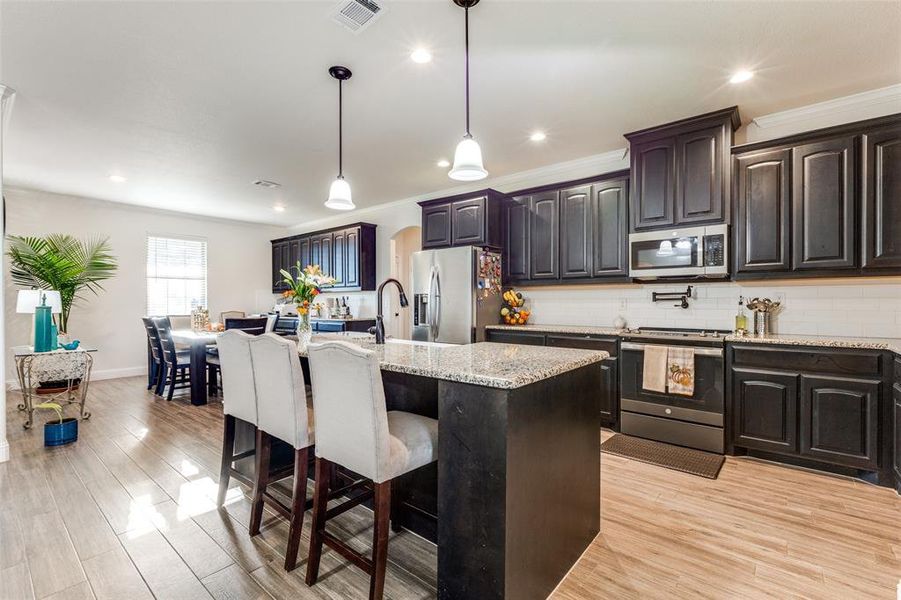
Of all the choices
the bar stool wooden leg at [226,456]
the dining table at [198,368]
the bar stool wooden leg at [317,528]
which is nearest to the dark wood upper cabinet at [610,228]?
the bar stool wooden leg at [317,528]

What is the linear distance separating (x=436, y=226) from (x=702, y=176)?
2866mm

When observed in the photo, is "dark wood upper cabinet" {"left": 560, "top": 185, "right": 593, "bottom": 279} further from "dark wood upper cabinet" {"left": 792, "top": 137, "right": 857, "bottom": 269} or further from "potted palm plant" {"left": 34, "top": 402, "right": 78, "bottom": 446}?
"potted palm plant" {"left": 34, "top": 402, "right": 78, "bottom": 446}

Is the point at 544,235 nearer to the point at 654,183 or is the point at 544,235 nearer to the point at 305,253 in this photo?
the point at 654,183

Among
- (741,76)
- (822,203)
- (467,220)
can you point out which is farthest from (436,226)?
(822,203)

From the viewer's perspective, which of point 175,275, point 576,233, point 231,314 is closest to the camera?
point 576,233

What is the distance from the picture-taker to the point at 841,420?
271 centimetres

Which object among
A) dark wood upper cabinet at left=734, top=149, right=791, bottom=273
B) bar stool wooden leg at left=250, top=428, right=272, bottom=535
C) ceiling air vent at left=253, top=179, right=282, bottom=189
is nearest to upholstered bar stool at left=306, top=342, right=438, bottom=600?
bar stool wooden leg at left=250, top=428, right=272, bottom=535

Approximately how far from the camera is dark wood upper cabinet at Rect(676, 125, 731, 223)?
324cm

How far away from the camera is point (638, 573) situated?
1829 millimetres

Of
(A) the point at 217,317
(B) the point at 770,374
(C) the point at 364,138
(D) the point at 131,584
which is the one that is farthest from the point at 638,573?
(A) the point at 217,317

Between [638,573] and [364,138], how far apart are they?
12.3 feet

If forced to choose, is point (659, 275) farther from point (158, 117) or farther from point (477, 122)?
point (158, 117)

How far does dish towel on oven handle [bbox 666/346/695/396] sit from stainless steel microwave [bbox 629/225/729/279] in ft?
2.17

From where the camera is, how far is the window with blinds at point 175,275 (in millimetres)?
6699
